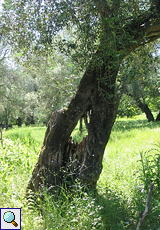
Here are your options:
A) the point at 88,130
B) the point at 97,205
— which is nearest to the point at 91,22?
the point at 88,130

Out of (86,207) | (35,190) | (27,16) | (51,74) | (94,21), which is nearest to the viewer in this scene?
(86,207)

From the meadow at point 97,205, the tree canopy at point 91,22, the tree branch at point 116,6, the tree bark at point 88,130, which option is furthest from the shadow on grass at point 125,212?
the tree branch at point 116,6

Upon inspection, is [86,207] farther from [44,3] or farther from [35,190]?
[44,3]

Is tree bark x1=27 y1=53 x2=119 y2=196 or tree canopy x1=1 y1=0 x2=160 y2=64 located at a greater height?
tree canopy x1=1 y1=0 x2=160 y2=64

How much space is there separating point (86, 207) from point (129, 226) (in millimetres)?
842

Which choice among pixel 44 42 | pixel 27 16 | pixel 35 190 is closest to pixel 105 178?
pixel 35 190

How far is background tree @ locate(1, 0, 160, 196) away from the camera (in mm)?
4551

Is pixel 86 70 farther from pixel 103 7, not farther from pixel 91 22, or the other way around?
pixel 103 7

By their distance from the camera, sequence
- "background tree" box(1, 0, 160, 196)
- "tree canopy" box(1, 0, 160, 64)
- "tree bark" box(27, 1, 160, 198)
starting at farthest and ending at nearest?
"tree bark" box(27, 1, 160, 198)
"background tree" box(1, 0, 160, 196)
"tree canopy" box(1, 0, 160, 64)

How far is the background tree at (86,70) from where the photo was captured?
14.9 ft

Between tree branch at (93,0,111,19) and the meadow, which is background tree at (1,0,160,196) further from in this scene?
the meadow

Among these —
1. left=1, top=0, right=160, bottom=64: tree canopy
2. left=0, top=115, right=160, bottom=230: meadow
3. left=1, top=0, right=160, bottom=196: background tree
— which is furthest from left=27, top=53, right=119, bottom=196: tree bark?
left=1, top=0, right=160, bottom=64: tree canopy

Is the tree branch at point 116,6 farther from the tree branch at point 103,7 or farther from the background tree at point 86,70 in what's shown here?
the tree branch at point 103,7

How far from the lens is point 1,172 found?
6.16 metres
